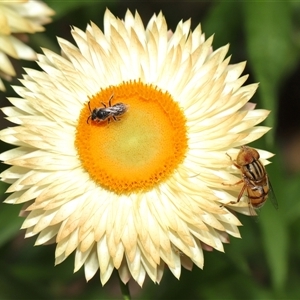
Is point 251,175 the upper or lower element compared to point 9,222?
lower

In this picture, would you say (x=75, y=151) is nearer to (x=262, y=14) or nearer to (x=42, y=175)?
(x=42, y=175)

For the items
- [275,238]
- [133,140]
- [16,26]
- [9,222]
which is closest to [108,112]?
[133,140]

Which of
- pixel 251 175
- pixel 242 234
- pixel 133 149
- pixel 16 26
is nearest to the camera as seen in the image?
pixel 251 175

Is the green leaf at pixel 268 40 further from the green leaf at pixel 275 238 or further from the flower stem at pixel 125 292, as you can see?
the flower stem at pixel 125 292

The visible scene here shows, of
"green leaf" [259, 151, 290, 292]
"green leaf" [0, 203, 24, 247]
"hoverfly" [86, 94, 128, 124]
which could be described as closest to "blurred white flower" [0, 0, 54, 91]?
"hoverfly" [86, 94, 128, 124]

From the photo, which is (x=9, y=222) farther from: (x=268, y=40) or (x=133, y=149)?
(x=268, y=40)

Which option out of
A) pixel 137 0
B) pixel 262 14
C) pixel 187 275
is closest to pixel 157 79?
pixel 262 14
